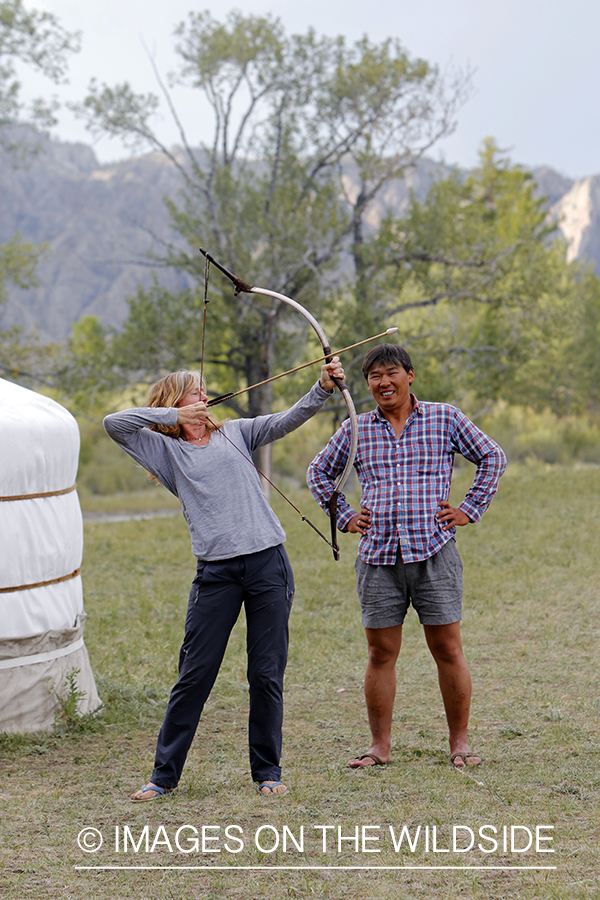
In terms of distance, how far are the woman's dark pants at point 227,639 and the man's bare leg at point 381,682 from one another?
46 centimetres

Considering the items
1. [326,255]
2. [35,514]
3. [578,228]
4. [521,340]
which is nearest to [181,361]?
[326,255]

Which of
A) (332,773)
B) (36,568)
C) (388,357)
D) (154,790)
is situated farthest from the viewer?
(36,568)

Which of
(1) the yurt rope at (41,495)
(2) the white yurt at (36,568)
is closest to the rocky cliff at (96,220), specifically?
(1) the yurt rope at (41,495)

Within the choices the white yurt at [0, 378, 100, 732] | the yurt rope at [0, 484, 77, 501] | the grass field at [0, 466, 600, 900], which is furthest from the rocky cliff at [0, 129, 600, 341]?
the white yurt at [0, 378, 100, 732]

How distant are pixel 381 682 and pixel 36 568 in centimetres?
195

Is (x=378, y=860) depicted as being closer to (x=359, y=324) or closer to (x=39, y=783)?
(x=39, y=783)

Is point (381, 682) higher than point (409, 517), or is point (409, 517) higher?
point (409, 517)

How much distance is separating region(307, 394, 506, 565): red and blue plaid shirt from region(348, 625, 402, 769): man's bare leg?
35 cm

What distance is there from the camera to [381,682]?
3.89 metres

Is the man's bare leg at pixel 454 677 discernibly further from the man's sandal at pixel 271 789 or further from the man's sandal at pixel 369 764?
the man's sandal at pixel 271 789

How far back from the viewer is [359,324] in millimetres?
18578

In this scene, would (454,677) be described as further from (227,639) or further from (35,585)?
(35,585)

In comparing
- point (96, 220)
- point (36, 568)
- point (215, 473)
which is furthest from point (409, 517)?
point (96, 220)

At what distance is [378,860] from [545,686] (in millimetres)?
2570
